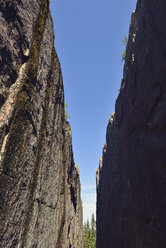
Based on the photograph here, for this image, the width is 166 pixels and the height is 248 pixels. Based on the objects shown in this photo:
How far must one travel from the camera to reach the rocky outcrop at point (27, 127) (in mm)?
4355

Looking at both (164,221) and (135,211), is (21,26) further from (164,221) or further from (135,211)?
(135,211)

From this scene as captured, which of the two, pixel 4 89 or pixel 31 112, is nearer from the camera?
pixel 4 89

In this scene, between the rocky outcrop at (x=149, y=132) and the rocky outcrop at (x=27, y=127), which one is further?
the rocky outcrop at (x=149, y=132)

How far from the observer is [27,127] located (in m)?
5.23

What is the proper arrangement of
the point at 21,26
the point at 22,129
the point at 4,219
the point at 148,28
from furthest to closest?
the point at 148,28, the point at 21,26, the point at 22,129, the point at 4,219

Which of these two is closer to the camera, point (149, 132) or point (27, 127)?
point (27, 127)

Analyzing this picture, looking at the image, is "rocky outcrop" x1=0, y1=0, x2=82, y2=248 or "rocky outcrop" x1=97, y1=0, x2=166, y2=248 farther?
"rocky outcrop" x1=97, y1=0, x2=166, y2=248

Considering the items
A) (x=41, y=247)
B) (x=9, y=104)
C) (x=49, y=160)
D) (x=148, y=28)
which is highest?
(x=148, y=28)

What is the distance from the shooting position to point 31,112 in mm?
5543

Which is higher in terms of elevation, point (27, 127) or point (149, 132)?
point (149, 132)

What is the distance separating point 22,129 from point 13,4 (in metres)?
3.79

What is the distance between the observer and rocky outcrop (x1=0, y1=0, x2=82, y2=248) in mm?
Result: 4355

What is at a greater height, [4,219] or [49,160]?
[49,160]

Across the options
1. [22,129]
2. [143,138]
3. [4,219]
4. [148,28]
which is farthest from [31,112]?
[148,28]
